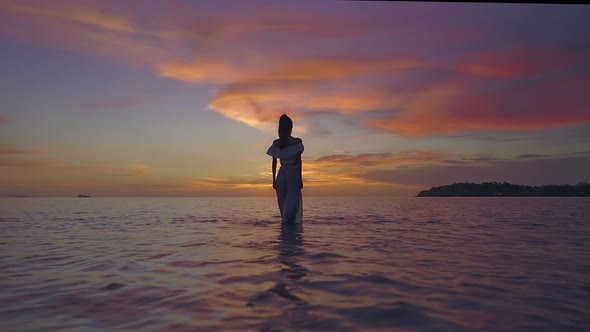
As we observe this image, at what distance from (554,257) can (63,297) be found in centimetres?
884

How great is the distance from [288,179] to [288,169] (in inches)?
14.0

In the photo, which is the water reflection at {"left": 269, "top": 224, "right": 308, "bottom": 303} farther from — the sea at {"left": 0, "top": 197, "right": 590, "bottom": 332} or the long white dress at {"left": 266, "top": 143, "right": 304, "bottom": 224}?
the long white dress at {"left": 266, "top": 143, "right": 304, "bottom": 224}

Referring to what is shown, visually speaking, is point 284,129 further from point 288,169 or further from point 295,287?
point 295,287

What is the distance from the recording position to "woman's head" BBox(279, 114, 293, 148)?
41.4ft

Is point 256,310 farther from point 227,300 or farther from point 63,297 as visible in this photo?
point 63,297

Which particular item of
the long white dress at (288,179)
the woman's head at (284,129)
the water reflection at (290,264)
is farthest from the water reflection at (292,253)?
the woman's head at (284,129)

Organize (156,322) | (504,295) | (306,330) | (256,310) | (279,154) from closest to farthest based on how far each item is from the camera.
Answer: (306,330) < (156,322) < (256,310) < (504,295) < (279,154)

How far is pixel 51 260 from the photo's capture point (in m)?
7.54

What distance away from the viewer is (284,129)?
12648mm

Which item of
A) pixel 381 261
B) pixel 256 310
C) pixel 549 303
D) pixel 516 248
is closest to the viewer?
pixel 256 310

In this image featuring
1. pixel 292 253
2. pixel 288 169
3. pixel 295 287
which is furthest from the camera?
pixel 288 169

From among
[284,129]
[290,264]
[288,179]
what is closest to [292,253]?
[290,264]

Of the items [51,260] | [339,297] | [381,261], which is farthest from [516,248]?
[51,260]

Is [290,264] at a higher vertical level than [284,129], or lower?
lower
